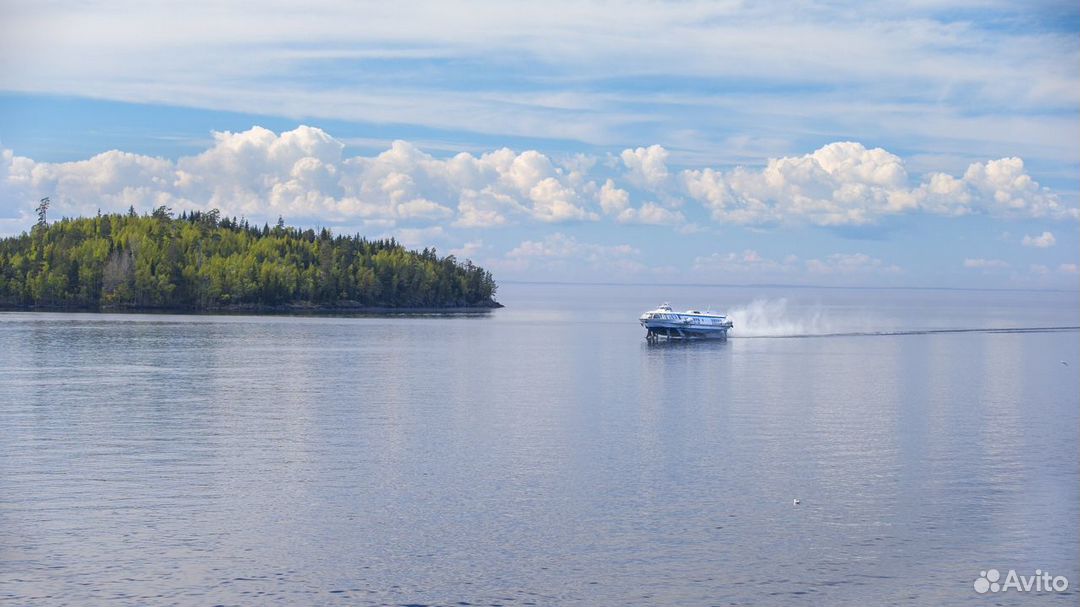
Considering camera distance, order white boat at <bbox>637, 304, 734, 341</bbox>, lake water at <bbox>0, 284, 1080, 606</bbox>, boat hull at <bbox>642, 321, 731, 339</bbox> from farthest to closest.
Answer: white boat at <bbox>637, 304, 734, 341</bbox> → boat hull at <bbox>642, 321, 731, 339</bbox> → lake water at <bbox>0, 284, 1080, 606</bbox>

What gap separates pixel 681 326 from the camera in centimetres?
18050

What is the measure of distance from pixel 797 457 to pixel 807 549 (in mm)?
19357

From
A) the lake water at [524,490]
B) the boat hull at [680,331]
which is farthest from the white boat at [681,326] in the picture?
→ the lake water at [524,490]

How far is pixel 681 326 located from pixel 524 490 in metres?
132

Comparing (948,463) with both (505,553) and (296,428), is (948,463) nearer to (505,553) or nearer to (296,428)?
(505,553)

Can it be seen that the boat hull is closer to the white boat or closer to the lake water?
the white boat

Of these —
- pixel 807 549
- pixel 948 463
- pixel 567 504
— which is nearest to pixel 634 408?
pixel 948 463

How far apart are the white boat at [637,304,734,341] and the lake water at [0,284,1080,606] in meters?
74.3

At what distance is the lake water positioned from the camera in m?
37.0

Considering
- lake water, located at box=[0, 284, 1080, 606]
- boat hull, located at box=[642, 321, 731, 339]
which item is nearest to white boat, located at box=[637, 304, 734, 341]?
boat hull, located at box=[642, 321, 731, 339]

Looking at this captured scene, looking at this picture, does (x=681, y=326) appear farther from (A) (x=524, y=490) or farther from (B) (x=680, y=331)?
(A) (x=524, y=490)

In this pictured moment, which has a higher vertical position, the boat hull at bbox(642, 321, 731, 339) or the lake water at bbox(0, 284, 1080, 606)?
the boat hull at bbox(642, 321, 731, 339)

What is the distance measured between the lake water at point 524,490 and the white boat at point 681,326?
74321 millimetres

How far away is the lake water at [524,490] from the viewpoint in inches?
1455
